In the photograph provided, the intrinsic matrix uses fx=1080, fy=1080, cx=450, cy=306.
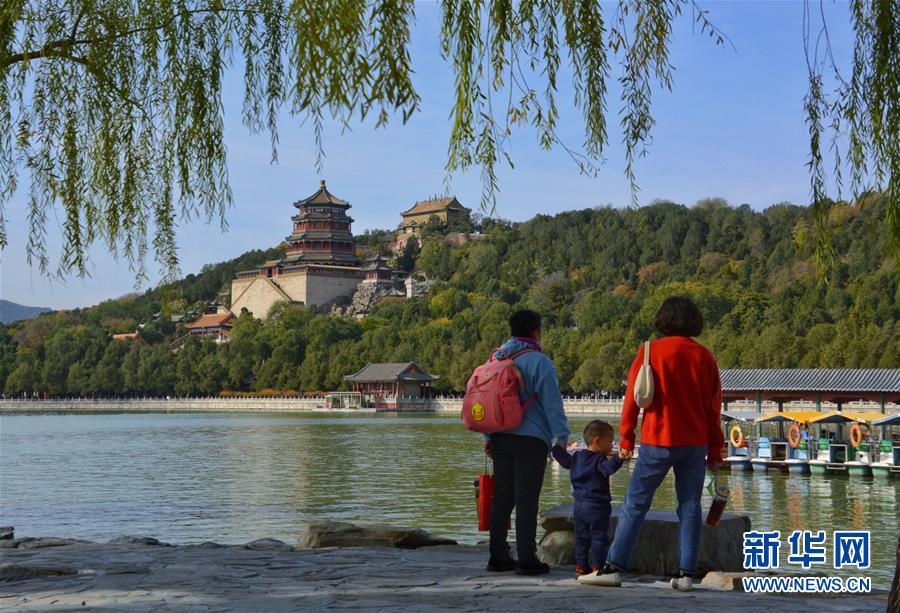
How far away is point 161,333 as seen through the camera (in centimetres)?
10762

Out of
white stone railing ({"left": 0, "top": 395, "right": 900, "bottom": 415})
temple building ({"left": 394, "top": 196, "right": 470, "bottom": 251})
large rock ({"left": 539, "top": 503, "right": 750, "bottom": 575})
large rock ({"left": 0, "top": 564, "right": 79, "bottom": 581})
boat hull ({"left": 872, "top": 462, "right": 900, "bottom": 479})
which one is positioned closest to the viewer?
large rock ({"left": 0, "top": 564, "right": 79, "bottom": 581})

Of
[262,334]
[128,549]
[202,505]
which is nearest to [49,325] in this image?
[262,334]

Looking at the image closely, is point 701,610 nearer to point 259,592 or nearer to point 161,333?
point 259,592

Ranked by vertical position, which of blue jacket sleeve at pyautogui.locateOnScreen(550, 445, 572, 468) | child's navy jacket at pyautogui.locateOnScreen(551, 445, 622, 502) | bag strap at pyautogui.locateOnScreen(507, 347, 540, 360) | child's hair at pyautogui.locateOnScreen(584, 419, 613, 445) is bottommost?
child's navy jacket at pyautogui.locateOnScreen(551, 445, 622, 502)

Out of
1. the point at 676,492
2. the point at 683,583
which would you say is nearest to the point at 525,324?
the point at 676,492

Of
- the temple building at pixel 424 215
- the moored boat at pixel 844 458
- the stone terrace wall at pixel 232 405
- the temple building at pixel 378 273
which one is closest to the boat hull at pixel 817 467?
the moored boat at pixel 844 458

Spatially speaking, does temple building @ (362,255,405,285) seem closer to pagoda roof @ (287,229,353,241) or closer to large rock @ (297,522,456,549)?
pagoda roof @ (287,229,353,241)

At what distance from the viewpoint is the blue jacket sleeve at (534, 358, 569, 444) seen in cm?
494

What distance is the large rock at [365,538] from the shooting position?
7314 mm

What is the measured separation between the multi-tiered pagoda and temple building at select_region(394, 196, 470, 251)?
23.5 meters

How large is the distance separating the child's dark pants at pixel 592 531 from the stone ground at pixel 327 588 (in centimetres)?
15

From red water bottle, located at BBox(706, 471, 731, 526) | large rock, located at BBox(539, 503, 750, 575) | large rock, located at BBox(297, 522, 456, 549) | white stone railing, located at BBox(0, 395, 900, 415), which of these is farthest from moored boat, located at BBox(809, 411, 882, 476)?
white stone railing, located at BBox(0, 395, 900, 415)

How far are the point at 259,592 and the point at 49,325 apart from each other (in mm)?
112415

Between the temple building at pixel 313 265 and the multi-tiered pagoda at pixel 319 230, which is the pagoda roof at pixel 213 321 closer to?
the temple building at pixel 313 265
